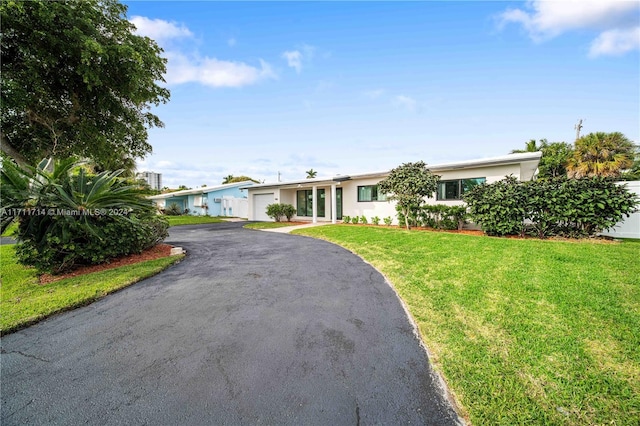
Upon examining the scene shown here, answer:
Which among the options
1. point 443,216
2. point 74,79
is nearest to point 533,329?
point 443,216

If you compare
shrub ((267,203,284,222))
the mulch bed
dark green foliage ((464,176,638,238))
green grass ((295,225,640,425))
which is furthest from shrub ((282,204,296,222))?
green grass ((295,225,640,425))

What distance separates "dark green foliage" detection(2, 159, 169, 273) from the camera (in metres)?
4.80

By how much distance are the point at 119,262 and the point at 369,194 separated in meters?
12.4

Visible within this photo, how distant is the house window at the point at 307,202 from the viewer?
62.6 ft

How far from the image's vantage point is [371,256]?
7.02 metres

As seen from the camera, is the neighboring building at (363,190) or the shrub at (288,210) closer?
the neighboring building at (363,190)

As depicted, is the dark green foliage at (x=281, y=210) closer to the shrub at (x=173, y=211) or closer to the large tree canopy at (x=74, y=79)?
the large tree canopy at (x=74, y=79)

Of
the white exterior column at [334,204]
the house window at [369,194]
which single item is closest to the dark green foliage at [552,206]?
the house window at [369,194]

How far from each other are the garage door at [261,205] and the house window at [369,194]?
28.9 feet

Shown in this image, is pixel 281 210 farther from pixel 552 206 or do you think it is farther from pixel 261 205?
pixel 552 206

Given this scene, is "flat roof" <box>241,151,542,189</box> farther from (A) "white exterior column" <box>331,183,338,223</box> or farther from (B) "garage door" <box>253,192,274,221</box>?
(B) "garage door" <box>253,192,274,221</box>

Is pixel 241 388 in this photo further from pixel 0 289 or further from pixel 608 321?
pixel 0 289

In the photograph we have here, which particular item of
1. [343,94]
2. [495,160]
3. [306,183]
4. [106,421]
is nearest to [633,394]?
[106,421]

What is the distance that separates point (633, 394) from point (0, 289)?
30.3ft
